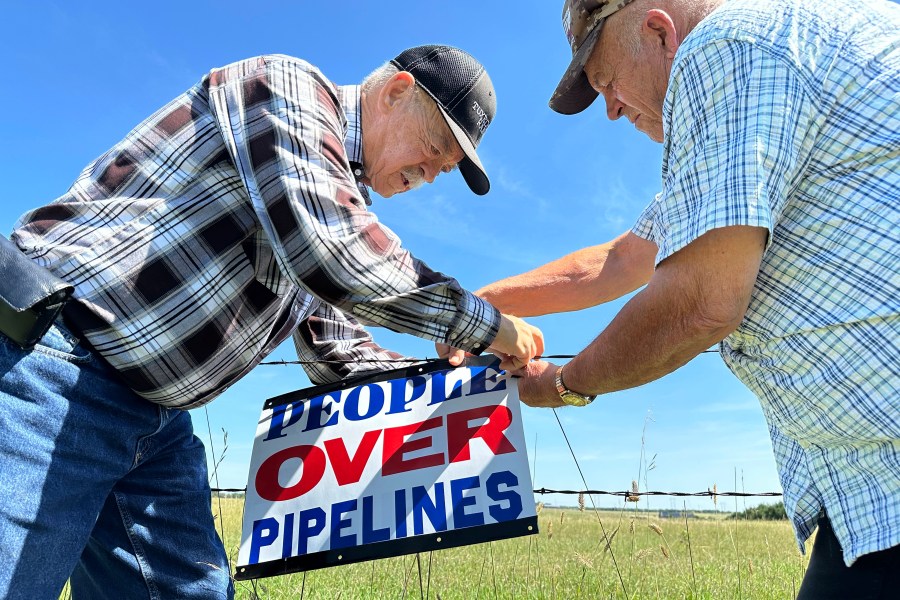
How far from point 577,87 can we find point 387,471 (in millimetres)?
1648

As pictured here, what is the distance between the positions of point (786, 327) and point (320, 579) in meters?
4.97

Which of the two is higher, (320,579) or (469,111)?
(469,111)

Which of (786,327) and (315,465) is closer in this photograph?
(786,327)

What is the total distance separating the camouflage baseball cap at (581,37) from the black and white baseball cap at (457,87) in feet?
0.97

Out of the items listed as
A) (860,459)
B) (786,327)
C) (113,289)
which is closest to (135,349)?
(113,289)

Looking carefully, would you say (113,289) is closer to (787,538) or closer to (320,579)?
(320,579)

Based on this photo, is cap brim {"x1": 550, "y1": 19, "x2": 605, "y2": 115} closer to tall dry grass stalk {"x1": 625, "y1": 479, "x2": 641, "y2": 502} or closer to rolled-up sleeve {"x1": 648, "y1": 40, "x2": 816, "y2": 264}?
rolled-up sleeve {"x1": 648, "y1": 40, "x2": 816, "y2": 264}

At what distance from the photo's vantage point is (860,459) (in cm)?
146

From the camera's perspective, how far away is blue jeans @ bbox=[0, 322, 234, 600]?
1771 millimetres

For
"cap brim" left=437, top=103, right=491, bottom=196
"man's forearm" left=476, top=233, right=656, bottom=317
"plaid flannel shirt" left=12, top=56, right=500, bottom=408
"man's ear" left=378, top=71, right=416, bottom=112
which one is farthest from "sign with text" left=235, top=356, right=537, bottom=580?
"man's ear" left=378, top=71, right=416, bottom=112

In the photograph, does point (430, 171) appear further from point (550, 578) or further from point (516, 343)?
point (550, 578)

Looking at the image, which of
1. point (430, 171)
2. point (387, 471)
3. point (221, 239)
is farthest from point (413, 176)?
point (387, 471)

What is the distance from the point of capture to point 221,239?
6.60 ft

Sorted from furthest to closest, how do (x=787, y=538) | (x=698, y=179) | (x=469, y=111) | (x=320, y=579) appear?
(x=787, y=538)
(x=320, y=579)
(x=469, y=111)
(x=698, y=179)
